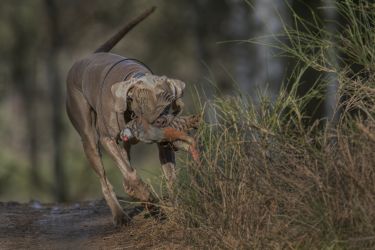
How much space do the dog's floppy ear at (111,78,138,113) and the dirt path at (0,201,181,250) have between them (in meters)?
0.95

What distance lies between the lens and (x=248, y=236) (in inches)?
240

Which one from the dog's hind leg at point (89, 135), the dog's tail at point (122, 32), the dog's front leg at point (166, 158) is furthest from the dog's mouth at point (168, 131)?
the dog's tail at point (122, 32)

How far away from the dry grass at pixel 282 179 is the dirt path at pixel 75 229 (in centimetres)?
62

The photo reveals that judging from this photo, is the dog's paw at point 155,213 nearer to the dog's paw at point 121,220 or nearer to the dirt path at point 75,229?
the dirt path at point 75,229

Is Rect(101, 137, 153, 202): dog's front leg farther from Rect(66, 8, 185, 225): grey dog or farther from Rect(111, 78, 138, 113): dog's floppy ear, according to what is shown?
Rect(111, 78, 138, 113): dog's floppy ear

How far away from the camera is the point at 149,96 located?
781 cm

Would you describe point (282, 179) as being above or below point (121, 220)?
above

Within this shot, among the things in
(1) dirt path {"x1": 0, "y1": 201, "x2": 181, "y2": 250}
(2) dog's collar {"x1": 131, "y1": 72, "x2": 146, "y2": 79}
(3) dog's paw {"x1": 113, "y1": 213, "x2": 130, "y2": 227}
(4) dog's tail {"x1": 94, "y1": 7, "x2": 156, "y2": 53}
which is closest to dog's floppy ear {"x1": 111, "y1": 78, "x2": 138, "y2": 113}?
(2) dog's collar {"x1": 131, "y1": 72, "x2": 146, "y2": 79}

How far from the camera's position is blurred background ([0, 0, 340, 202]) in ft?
70.3

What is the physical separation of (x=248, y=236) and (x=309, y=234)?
0.51 meters

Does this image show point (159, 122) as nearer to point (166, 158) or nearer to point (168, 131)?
point (168, 131)

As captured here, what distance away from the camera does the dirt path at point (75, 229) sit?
7.67m

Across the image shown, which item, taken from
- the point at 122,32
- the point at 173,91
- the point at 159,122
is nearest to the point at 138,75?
the point at 173,91

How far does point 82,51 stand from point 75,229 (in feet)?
54.2
